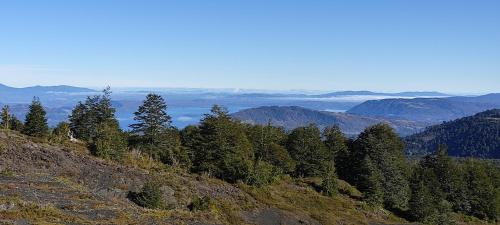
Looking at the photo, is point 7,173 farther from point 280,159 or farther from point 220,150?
point 280,159

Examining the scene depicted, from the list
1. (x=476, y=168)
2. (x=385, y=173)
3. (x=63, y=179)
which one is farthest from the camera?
(x=476, y=168)

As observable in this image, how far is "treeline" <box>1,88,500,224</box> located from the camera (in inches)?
2510

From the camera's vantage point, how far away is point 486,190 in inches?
3762

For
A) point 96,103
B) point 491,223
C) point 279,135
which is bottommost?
point 491,223

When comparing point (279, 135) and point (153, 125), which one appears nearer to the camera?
point (153, 125)

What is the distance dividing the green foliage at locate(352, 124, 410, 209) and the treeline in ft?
0.55

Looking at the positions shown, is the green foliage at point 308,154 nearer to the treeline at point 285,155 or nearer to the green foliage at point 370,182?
the treeline at point 285,155

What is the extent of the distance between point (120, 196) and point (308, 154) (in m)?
50.1

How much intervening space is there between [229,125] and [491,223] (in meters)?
54.9

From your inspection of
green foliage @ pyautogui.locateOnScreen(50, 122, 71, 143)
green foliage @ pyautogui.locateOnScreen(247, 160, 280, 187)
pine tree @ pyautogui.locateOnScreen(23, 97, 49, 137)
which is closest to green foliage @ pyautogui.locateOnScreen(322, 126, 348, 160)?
green foliage @ pyautogui.locateOnScreen(247, 160, 280, 187)

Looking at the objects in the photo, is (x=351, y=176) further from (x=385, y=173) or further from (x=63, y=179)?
(x=63, y=179)

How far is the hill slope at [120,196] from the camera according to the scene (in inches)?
1195

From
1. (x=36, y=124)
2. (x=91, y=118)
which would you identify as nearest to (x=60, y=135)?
(x=36, y=124)

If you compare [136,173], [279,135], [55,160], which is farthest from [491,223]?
[55,160]
